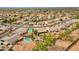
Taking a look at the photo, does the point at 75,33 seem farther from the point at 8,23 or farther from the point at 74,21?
the point at 8,23

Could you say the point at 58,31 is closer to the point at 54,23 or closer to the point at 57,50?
the point at 54,23

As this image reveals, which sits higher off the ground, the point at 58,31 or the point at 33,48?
the point at 58,31
